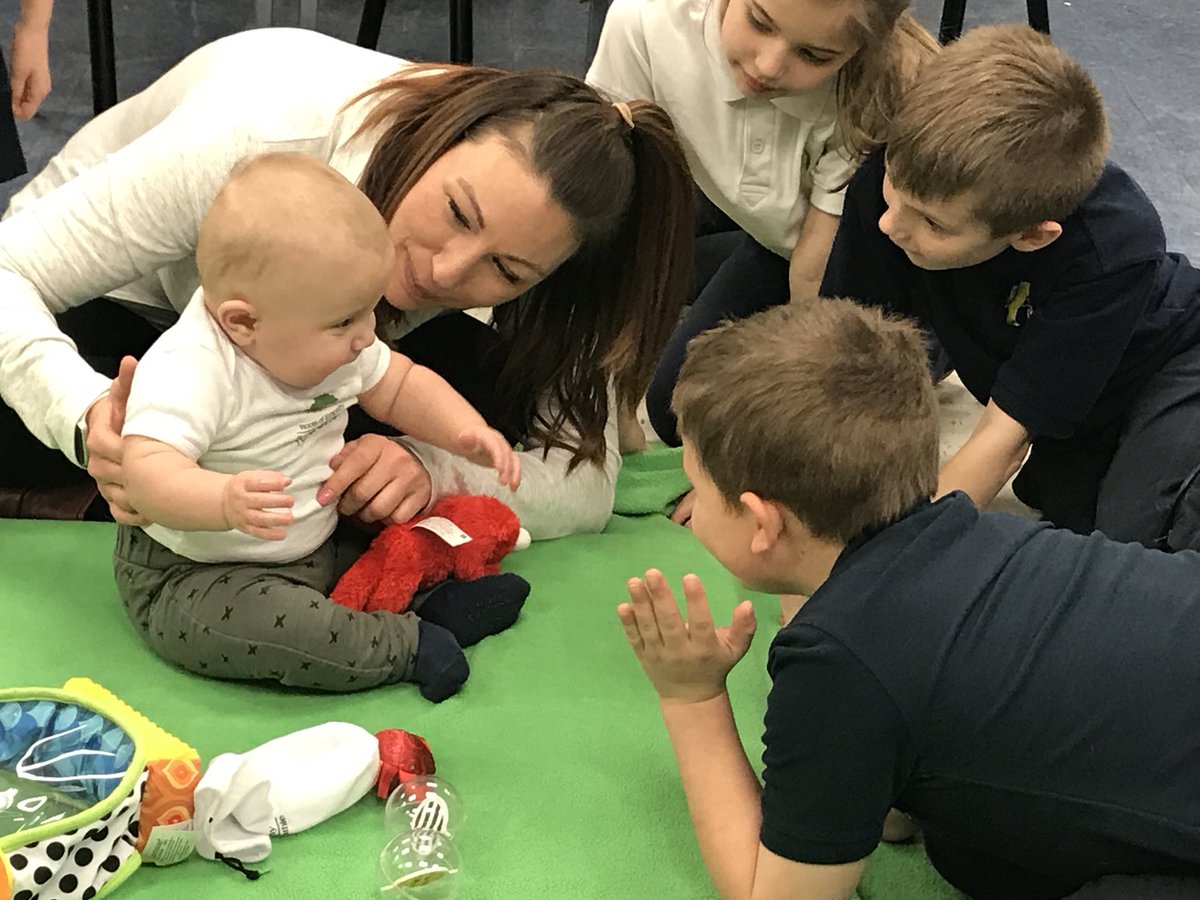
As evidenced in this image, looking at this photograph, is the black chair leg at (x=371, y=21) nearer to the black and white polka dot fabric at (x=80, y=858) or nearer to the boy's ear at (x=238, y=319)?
the boy's ear at (x=238, y=319)

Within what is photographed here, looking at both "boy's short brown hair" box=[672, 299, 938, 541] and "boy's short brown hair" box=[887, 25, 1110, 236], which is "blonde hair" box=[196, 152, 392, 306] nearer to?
"boy's short brown hair" box=[672, 299, 938, 541]

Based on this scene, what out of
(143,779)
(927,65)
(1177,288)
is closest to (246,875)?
(143,779)

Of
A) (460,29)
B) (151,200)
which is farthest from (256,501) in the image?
(460,29)

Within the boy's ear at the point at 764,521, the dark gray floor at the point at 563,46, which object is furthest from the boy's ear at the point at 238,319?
the dark gray floor at the point at 563,46

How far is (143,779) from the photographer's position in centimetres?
107

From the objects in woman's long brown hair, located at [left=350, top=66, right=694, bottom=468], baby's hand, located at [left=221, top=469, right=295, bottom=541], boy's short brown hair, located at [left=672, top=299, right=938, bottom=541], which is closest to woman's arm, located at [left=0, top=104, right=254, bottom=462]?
woman's long brown hair, located at [left=350, top=66, right=694, bottom=468]

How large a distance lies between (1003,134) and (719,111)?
393mm

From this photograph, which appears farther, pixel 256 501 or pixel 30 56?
pixel 30 56

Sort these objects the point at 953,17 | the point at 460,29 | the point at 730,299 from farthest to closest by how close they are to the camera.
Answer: the point at 953,17 < the point at 460,29 < the point at 730,299

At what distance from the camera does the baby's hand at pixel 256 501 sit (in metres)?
1.07

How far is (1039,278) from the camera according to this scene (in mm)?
1450

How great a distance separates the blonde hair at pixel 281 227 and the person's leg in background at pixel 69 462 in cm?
47

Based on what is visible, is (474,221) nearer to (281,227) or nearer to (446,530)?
(281,227)

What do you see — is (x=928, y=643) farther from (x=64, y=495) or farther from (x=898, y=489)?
(x=64, y=495)
